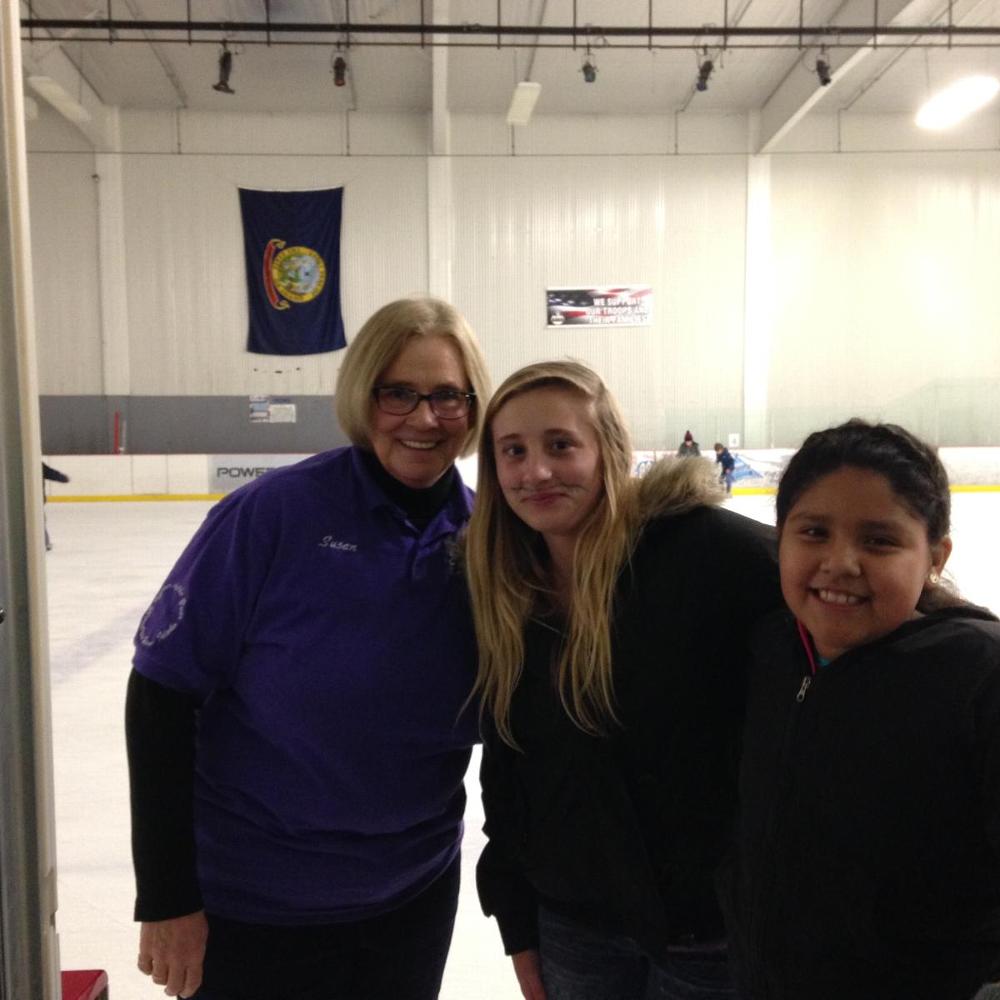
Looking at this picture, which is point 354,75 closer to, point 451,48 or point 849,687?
point 451,48

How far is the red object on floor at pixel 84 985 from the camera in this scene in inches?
62.2

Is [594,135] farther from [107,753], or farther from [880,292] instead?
[107,753]

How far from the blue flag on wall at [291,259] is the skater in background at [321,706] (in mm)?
16653

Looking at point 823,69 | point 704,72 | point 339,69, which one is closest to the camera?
point 339,69

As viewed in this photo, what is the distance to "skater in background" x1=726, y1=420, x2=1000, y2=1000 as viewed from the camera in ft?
3.45

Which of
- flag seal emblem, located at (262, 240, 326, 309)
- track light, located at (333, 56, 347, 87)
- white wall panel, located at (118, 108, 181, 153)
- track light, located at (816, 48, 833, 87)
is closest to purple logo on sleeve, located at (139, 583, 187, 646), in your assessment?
track light, located at (333, 56, 347, 87)

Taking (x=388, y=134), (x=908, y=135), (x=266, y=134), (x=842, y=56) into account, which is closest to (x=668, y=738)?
(x=842, y=56)

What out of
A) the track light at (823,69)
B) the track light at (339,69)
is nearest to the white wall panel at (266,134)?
the track light at (339,69)

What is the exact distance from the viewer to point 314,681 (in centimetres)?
147

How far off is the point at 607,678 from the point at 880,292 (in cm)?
1921

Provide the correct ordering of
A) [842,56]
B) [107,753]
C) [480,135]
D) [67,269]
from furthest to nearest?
1. [480,135]
2. [67,269]
3. [842,56]
4. [107,753]

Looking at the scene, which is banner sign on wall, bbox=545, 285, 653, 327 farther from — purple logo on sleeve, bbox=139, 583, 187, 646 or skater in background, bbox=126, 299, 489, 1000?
purple logo on sleeve, bbox=139, 583, 187, 646

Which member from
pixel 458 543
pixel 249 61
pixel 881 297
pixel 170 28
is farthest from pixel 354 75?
pixel 458 543

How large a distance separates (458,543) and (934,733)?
2.72 ft
